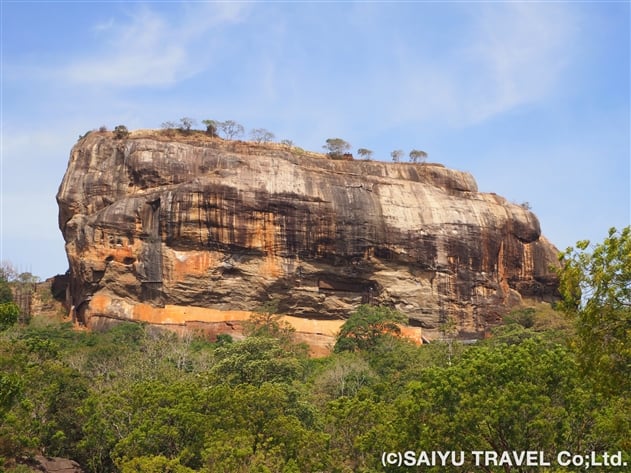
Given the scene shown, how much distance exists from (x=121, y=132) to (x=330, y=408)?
34344mm

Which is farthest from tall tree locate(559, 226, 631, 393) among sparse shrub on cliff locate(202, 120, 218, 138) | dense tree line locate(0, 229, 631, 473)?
sparse shrub on cliff locate(202, 120, 218, 138)

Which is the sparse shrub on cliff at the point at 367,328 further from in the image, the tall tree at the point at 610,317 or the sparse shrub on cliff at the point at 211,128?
the tall tree at the point at 610,317

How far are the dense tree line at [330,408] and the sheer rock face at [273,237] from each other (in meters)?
14.6

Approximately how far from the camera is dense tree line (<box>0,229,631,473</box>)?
1385cm

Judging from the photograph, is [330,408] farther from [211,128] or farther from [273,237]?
[211,128]

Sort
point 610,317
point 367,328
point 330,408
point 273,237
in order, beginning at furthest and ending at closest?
1. point 273,237
2. point 367,328
3. point 330,408
4. point 610,317

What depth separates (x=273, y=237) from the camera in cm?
4778

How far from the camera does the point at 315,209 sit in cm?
4828

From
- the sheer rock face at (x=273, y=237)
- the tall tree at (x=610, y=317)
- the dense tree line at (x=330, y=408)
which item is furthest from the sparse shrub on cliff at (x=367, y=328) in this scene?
the tall tree at (x=610, y=317)

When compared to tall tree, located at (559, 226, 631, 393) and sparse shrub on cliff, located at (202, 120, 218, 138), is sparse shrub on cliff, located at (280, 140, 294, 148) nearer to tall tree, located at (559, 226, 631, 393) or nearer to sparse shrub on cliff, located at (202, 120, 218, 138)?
sparse shrub on cliff, located at (202, 120, 218, 138)

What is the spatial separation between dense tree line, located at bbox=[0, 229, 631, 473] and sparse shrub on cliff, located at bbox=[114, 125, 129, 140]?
73.0 ft

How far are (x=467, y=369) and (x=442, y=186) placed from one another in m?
38.9

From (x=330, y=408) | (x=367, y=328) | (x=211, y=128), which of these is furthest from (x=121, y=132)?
(x=330, y=408)

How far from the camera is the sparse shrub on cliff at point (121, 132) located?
5184cm
